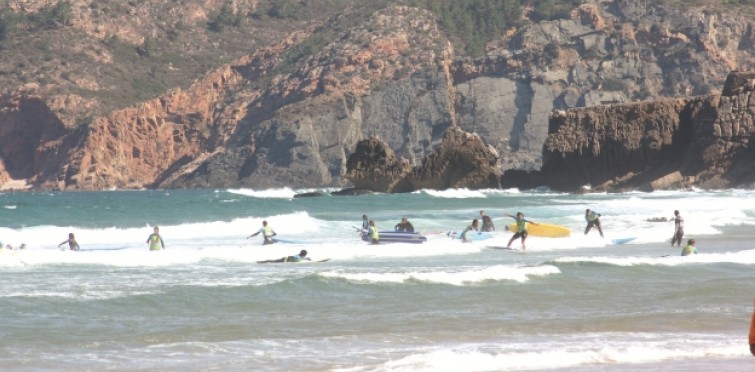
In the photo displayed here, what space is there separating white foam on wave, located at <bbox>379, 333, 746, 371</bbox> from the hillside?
9764 cm

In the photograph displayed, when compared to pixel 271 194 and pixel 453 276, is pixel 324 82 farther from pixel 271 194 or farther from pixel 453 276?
pixel 453 276

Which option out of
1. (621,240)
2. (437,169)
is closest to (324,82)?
(437,169)

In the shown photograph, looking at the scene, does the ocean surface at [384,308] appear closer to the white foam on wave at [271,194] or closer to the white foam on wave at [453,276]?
the white foam on wave at [453,276]

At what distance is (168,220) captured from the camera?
48312 millimetres

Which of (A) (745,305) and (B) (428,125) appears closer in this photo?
(A) (745,305)

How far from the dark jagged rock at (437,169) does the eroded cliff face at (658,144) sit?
14.9 ft

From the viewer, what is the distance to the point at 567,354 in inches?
526

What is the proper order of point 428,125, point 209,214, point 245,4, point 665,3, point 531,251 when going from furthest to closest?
point 245,4, point 665,3, point 428,125, point 209,214, point 531,251

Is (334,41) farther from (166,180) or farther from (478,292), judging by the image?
(478,292)

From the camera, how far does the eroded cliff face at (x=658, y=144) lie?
7131 centimetres

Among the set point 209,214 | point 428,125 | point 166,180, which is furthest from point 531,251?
point 166,180

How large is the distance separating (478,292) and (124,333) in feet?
20.1

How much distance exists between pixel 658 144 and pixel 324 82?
5532cm

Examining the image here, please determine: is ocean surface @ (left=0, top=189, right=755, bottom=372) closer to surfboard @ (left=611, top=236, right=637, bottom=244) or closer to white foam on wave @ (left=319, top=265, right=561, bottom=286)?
white foam on wave @ (left=319, top=265, right=561, bottom=286)
